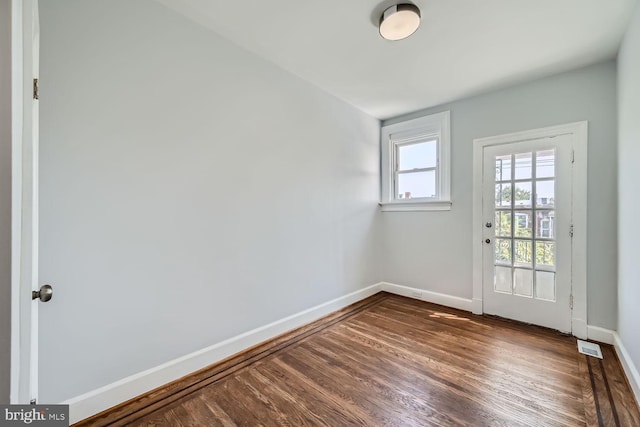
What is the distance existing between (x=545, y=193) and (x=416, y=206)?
1336 millimetres

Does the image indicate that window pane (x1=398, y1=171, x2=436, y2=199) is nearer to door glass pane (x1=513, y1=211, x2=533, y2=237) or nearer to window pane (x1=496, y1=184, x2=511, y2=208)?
window pane (x1=496, y1=184, x2=511, y2=208)

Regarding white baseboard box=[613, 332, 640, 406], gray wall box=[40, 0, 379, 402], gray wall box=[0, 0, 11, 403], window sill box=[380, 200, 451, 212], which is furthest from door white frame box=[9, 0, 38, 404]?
window sill box=[380, 200, 451, 212]

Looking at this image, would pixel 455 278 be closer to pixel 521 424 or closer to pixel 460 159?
pixel 460 159

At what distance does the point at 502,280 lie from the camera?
2963 mm

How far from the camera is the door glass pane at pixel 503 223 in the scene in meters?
2.91

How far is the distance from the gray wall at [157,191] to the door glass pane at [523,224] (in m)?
2.24

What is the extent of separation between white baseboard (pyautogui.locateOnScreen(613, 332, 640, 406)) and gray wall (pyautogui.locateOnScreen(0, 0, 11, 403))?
305cm

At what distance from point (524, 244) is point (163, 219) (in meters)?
3.41

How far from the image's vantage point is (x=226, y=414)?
1.59m

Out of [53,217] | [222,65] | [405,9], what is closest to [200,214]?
[53,217]

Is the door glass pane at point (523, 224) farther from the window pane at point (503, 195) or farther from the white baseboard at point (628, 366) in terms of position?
the white baseboard at point (628, 366)

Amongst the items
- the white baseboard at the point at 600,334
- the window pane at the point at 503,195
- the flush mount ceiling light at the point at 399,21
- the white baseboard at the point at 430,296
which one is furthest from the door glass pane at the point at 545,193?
the flush mount ceiling light at the point at 399,21

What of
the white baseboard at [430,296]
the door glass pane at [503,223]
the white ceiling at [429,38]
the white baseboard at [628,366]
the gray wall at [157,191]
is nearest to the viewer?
the gray wall at [157,191]

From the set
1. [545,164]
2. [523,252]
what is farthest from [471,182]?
[523,252]
